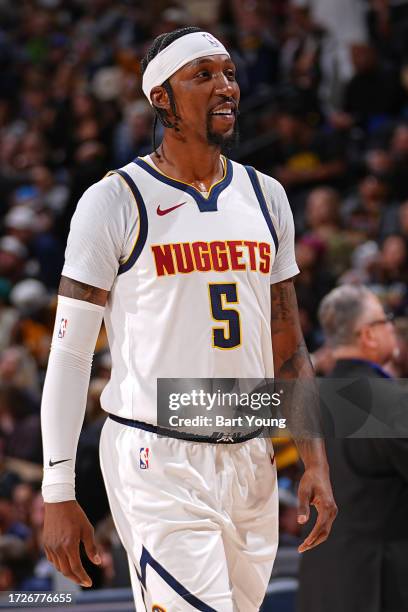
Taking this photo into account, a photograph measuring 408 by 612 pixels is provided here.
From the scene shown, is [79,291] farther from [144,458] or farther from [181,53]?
[181,53]

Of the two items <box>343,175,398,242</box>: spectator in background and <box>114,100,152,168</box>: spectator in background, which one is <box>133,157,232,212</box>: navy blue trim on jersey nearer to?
<box>343,175,398,242</box>: spectator in background

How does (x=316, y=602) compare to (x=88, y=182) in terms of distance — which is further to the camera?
(x=88, y=182)

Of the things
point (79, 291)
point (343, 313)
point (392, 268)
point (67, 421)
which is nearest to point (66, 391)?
point (67, 421)

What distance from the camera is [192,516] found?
2.76 m

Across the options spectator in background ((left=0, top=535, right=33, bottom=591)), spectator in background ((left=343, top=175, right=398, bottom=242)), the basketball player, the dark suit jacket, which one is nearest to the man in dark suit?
the dark suit jacket

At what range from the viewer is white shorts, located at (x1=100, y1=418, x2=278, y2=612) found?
271cm

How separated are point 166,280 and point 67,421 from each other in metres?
0.43

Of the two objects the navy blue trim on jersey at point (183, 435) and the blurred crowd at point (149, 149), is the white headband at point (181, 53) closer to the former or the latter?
the navy blue trim on jersey at point (183, 435)

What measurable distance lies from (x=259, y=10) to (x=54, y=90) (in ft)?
8.04

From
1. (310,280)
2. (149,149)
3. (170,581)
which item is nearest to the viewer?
(170,581)

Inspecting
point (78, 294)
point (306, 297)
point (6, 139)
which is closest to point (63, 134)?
point (6, 139)

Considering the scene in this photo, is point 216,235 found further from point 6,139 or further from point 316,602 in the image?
point 6,139

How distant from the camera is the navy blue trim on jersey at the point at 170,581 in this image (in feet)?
8.77

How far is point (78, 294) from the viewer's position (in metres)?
2.87
